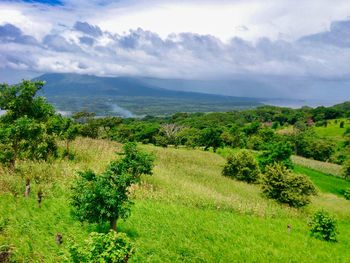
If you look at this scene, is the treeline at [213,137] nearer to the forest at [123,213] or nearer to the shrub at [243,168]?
the shrub at [243,168]

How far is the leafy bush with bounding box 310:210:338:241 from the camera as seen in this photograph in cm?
875

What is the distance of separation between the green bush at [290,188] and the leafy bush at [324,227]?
15.9 ft

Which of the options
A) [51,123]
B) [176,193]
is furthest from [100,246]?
[51,123]

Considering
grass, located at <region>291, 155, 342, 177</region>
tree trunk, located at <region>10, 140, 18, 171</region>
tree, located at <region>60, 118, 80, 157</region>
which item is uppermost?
tree, located at <region>60, 118, 80, 157</region>

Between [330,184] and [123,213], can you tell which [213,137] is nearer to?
[330,184]

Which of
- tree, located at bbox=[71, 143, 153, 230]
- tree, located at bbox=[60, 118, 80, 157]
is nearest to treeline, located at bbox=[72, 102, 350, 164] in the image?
tree, located at bbox=[60, 118, 80, 157]

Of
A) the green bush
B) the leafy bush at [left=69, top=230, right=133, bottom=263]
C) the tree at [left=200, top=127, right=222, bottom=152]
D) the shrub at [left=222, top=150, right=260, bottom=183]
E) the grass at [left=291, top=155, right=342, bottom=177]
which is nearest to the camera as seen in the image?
the leafy bush at [left=69, top=230, right=133, bottom=263]

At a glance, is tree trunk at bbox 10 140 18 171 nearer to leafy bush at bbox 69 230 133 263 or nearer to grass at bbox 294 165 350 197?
leafy bush at bbox 69 230 133 263

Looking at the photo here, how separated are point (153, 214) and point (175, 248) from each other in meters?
2.41

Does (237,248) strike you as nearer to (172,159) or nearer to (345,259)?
(345,259)

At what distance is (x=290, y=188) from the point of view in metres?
14.2

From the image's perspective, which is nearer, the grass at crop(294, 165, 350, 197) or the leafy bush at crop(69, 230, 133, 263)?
the leafy bush at crop(69, 230, 133, 263)

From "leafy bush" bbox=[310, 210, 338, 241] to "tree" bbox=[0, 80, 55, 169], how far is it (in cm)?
1503

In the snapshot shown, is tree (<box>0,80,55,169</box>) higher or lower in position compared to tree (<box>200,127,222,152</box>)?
higher
